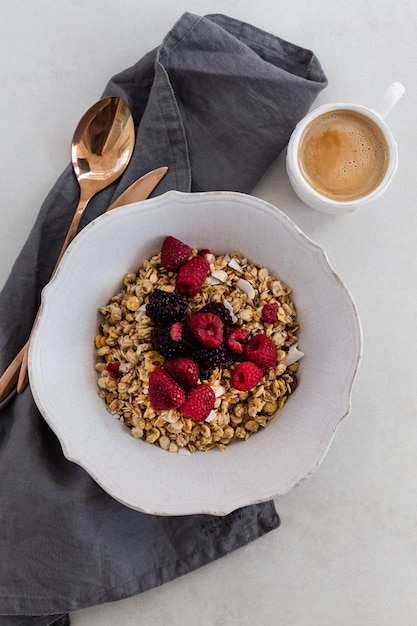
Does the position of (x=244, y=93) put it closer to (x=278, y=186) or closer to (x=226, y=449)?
(x=278, y=186)

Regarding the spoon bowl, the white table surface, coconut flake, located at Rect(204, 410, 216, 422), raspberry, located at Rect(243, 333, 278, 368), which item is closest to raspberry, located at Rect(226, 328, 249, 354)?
raspberry, located at Rect(243, 333, 278, 368)

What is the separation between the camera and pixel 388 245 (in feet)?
3.94

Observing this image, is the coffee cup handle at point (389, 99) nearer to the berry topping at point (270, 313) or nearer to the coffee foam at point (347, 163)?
the coffee foam at point (347, 163)

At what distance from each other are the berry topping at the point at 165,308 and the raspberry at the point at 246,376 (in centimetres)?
14

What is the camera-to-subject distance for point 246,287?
1058 millimetres

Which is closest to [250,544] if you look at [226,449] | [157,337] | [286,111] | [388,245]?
[226,449]

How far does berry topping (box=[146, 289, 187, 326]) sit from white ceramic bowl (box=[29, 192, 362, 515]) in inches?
5.2

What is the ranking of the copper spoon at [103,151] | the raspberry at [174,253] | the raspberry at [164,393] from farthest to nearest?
the copper spoon at [103,151], the raspberry at [174,253], the raspberry at [164,393]

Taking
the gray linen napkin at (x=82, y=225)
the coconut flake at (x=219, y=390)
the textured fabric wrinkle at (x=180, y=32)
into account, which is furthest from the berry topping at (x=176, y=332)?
the textured fabric wrinkle at (x=180, y=32)

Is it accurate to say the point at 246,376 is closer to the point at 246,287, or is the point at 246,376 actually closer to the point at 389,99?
the point at 246,287

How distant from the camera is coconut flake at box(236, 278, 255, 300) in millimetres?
1052

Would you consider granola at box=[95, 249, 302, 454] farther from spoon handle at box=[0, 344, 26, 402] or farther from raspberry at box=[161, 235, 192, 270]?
spoon handle at box=[0, 344, 26, 402]

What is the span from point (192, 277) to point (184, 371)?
175 millimetres

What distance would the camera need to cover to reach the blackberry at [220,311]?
3.27ft
